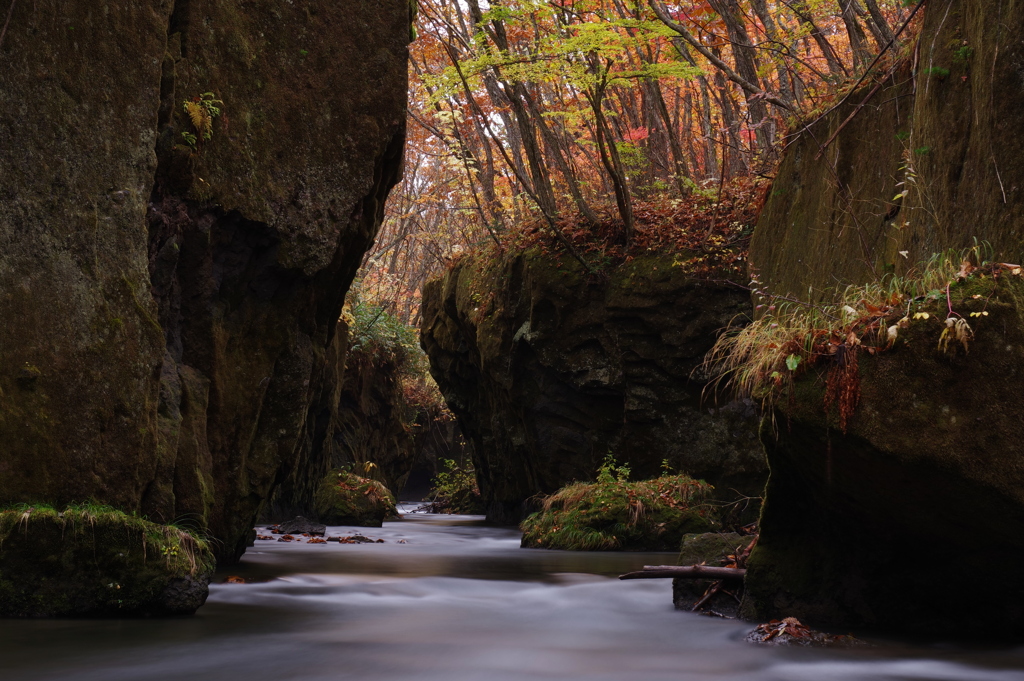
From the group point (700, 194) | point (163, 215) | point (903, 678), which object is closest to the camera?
point (903, 678)

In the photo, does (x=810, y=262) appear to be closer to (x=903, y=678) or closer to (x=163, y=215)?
(x=903, y=678)

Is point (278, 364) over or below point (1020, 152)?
below

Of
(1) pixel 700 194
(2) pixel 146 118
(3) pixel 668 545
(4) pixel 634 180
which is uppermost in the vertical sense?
(4) pixel 634 180

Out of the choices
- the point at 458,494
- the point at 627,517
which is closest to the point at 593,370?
the point at 627,517

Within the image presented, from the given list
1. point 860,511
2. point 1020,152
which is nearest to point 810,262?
point 1020,152

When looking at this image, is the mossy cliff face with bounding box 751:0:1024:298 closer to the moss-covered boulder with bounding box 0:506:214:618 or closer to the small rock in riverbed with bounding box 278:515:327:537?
the moss-covered boulder with bounding box 0:506:214:618

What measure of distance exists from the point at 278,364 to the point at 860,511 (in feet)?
19.8

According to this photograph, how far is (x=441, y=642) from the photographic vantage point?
5.39 m

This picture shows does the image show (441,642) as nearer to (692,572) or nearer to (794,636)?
(692,572)

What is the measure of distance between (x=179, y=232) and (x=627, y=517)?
742 centimetres

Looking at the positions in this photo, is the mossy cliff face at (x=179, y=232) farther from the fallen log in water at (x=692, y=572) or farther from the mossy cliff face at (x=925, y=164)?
the mossy cliff face at (x=925, y=164)

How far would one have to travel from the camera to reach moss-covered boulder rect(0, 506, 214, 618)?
196 inches

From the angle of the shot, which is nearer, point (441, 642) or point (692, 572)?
point (441, 642)

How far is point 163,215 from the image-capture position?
6.82 meters
